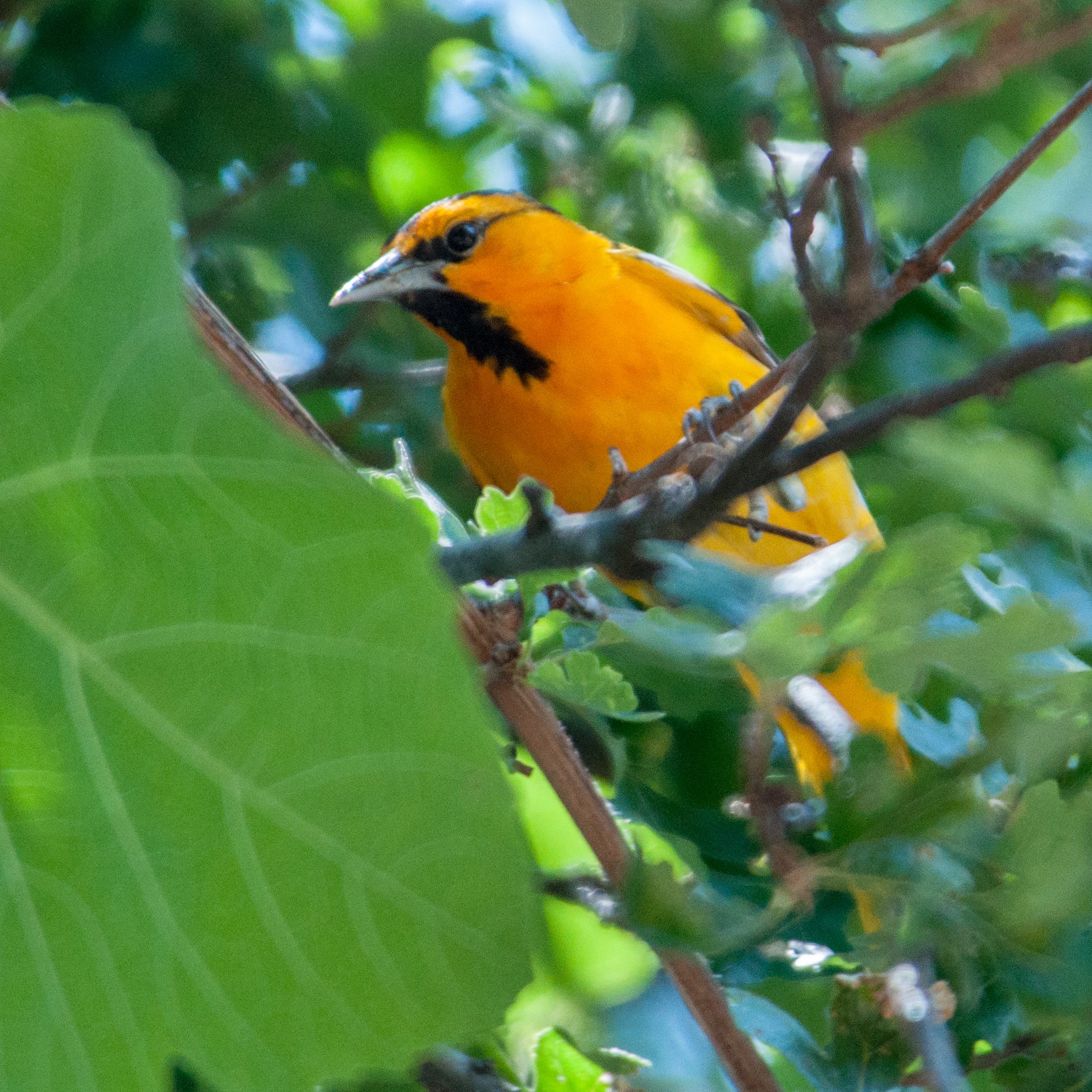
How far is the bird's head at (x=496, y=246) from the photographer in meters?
2.42

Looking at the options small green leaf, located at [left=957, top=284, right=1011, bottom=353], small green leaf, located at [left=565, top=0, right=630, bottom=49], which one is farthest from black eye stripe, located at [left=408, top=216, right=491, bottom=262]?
small green leaf, located at [left=565, top=0, right=630, bottom=49]

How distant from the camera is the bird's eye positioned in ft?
7.97

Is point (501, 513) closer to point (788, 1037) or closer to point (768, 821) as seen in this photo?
point (768, 821)

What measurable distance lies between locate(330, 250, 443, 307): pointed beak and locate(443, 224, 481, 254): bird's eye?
0.05 metres

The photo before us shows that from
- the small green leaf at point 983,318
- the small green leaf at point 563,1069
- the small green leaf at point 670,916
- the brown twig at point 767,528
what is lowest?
the small green leaf at point 563,1069

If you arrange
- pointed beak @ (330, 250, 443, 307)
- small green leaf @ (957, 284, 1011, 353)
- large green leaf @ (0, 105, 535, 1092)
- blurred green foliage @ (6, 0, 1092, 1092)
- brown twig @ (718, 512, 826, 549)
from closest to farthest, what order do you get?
large green leaf @ (0, 105, 535, 1092) < blurred green foliage @ (6, 0, 1092, 1092) < brown twig @ (718, 512, 826, 549) < small green leaf @ (957, 284, 1011, 353) < pointed beak @ (330, 250, 443, 307)

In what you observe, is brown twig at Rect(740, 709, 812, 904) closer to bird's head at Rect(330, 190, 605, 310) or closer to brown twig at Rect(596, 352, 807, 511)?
brown twig at Rect(596, 352, 807, 511)

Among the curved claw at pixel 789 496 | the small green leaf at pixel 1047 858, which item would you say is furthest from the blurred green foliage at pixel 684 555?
the curved claw at pixel 789 496

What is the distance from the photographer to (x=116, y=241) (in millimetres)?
612

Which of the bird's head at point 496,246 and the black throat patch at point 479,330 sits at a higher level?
the bird's head at point 496,246

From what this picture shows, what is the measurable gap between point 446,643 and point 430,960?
0.49ft

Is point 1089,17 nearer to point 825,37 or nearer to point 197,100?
point 825,37

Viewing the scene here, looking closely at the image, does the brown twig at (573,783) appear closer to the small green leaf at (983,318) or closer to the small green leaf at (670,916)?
the small green leaf at (670,916)

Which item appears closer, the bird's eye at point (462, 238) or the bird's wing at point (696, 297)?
the bird's wing at point (696, 297)
